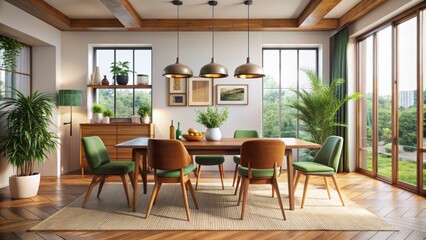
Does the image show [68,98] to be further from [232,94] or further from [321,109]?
[321,109]

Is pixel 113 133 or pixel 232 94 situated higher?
pixel 232 94

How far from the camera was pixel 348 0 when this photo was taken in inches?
199

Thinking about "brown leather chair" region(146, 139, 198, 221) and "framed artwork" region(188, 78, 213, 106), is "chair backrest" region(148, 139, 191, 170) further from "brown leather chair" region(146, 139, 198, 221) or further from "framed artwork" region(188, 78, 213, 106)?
"framed artwork" region(188, 78, 213, 106)

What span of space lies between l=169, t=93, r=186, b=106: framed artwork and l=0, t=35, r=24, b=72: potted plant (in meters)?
2.72

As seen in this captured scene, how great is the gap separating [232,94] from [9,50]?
12.9 feet

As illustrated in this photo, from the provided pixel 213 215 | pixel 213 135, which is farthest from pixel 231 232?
pixel 213 135

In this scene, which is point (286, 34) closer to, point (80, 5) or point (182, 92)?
point (182, 92)

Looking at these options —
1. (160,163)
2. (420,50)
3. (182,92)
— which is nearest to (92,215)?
(160,163)

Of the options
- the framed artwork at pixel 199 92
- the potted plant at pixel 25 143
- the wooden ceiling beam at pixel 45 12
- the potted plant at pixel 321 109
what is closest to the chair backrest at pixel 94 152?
the potted plant at pixel 25 143

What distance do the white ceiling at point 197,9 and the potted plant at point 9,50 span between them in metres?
0.88

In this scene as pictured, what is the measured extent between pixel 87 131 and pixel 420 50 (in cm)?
551

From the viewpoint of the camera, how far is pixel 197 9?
18.1 feet

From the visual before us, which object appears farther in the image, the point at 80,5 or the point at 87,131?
the point at 87,131

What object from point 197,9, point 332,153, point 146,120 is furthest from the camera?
point 146,120
